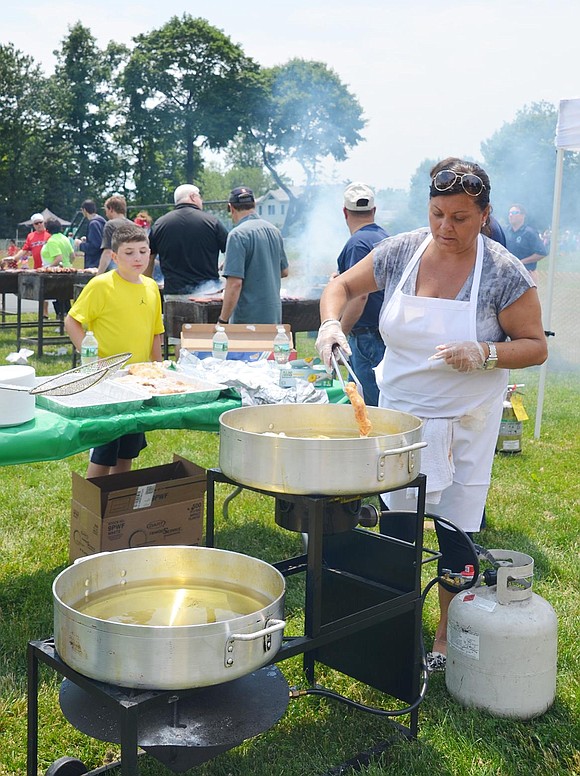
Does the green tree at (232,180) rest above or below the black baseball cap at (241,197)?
above

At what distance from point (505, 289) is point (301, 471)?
45.3 inches

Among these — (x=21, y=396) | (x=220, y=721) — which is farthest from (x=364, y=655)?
(x=21, y=396)

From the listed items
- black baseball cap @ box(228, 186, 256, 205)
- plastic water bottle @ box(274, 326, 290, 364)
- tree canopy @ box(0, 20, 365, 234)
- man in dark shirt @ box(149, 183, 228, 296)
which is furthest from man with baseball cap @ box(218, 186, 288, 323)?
tree canopy @ box(0, 20, 365, 234)

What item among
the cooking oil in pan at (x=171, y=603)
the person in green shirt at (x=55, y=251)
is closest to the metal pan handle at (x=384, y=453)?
the cooking oil in pan at (x=171, y=603)

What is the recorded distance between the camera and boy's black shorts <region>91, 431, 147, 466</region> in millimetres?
4277

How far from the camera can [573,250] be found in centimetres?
3094

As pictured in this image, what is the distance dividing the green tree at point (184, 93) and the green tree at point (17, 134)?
228 inches

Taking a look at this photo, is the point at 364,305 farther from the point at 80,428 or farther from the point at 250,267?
the point at 80,428

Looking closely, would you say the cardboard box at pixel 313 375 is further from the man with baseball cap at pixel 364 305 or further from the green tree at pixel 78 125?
the green tree at pixel 78 125

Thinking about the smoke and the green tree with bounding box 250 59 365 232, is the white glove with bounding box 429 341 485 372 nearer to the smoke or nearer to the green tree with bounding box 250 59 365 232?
the smoke

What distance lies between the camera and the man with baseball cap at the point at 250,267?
6.20m

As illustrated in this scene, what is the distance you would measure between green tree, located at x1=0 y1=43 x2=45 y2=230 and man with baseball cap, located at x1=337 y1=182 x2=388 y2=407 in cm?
4509

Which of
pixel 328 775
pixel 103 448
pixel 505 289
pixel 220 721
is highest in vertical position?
pixel 505 289

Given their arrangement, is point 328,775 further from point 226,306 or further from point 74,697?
point 226,306
